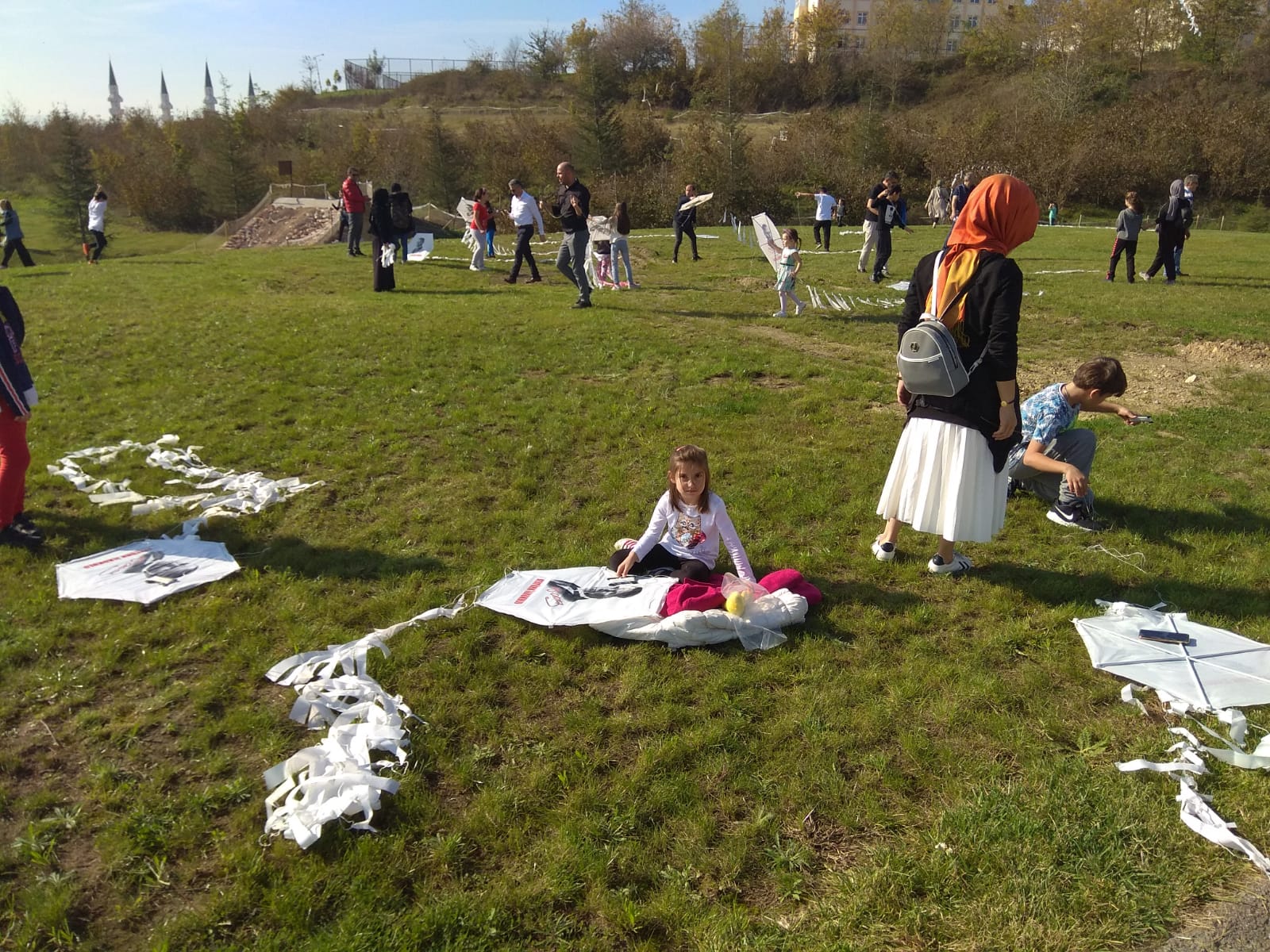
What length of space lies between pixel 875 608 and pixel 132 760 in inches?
148

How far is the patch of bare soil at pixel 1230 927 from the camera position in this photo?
2621 mm

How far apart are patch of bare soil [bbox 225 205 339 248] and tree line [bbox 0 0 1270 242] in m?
13.3

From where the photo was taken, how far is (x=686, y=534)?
4.85m

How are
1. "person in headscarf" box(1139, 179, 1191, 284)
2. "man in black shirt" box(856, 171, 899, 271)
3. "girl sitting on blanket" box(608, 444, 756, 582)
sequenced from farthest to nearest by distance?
"man in black shirt" box(856, 171, 899, 271) < "person in headscarf" box(1139, 179, 1191, 284) < "girl sitting on blanket" box(608, 444, 756, 582)

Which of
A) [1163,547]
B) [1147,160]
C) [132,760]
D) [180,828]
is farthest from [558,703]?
[1147,160]

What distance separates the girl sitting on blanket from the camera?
4.66 metres

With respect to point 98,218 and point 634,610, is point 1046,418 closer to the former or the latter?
point 634,610

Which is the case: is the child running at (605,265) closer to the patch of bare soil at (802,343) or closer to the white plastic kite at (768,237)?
the white plastic kite at (768,237)

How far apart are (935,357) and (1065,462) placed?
7.03 ft

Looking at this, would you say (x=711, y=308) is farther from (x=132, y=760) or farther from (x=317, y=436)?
(x=132, y=760)

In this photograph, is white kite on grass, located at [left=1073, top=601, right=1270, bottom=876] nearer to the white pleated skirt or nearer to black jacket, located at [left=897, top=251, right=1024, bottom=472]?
the white pleated skirt

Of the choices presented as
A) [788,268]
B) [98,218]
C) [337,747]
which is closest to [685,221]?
[788,268]

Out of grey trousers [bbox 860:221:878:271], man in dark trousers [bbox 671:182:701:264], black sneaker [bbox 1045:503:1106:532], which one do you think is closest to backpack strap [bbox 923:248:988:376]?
black sneaker [bbox 1045:503:1106:532]

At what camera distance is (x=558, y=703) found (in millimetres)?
3910
